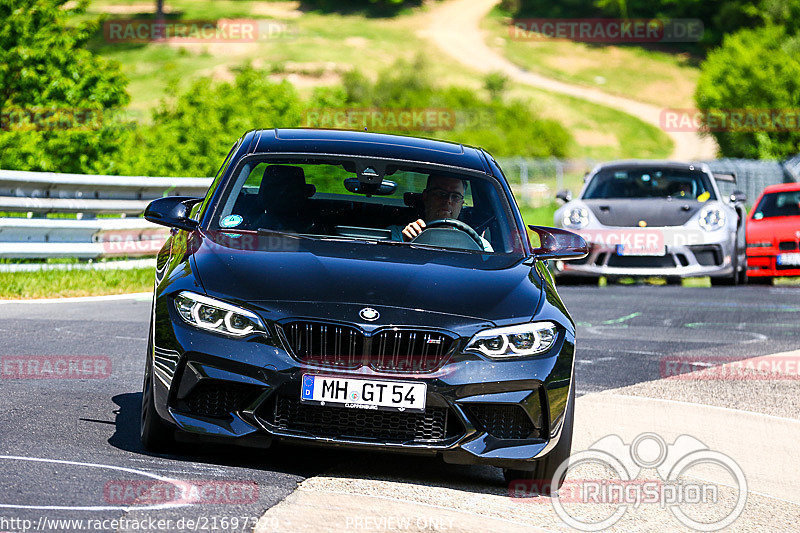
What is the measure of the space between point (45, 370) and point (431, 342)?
340 cm

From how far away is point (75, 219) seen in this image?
13422 mm

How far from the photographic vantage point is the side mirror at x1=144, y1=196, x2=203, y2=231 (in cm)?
629

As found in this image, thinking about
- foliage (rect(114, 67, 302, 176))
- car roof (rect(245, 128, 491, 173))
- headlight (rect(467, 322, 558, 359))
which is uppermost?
car roof (rect(245, 128, 491, 173))

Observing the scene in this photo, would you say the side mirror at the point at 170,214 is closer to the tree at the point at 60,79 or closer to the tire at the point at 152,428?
the tire at the point at 152,428

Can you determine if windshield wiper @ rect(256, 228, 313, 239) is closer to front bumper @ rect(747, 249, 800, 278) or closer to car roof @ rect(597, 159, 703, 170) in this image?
car roof @ rect(597, 159, 703, 170)

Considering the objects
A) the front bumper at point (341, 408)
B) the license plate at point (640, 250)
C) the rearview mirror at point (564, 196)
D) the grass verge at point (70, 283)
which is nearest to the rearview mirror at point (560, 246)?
the front bumper at point (341, 408)

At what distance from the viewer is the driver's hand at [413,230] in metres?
6.42

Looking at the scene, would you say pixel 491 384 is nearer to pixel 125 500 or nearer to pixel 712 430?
pixel 125 500

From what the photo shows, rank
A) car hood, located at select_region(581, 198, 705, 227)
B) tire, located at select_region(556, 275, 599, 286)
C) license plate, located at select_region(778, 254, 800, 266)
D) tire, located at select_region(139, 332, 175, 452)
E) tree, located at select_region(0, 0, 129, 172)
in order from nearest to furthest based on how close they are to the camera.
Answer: tire, located at select_region(139, 332, 175, 452) → car hood, located at select_region(581, 198, 705, 227) → tire, located at select_region(556, 275, 599, 286) → license plate, located at select_region(778, 254, 800, 266) → tree, located at select_region(0, 0, 129, 172)

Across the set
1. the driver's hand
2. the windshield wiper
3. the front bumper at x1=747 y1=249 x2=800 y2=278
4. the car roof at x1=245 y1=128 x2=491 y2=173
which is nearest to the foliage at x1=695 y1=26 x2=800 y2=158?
the front bumper at x1=747 y1=249 x2=800 y2=278

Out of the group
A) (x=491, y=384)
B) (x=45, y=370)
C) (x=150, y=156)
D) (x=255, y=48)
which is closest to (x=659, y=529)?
(x=491, y=384)

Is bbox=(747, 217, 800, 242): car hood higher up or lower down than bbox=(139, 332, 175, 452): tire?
lower down

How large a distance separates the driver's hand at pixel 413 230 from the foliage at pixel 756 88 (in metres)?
58.2

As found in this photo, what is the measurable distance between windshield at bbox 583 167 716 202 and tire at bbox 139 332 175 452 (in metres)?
11.6
